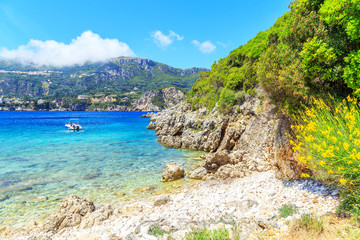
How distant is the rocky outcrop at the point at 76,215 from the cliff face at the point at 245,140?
29.8 feet

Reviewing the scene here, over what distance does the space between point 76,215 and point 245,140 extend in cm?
1607

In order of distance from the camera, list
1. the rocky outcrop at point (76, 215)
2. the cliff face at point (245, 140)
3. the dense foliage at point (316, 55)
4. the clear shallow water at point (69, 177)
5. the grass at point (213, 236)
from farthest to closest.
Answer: the clear shallow water at point (69, 177) < the cliff face at point (245, 140) < the rocky outcrop at point (76, 215) < the dense foliage at point (316, 55) < the grass at point (213, 236)

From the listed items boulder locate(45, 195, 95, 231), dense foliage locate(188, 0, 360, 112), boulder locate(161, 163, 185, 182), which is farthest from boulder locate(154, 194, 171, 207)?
dense foliage locate(188, 0, 360, 112)

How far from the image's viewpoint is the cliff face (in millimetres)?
10070

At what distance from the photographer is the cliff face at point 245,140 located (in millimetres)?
10070

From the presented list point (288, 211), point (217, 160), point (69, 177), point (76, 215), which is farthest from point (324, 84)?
point (69, 177)

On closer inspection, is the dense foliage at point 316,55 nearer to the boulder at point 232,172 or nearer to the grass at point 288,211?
the grass at point 288,211

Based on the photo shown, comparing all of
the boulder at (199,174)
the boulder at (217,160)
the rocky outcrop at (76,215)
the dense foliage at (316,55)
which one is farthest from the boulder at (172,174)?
the dense foliage at (316,55)

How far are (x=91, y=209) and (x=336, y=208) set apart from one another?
35.9 ft

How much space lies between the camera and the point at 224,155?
1717 cm

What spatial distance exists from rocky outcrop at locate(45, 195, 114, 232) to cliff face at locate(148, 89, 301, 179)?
908 centimetres

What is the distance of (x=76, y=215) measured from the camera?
9.61 m

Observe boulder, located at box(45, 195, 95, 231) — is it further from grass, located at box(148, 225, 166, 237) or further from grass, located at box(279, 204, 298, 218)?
grass, located at box(279, 204, 298, 218)

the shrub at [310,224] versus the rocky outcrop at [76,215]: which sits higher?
Result: the shrub at [310,224]
